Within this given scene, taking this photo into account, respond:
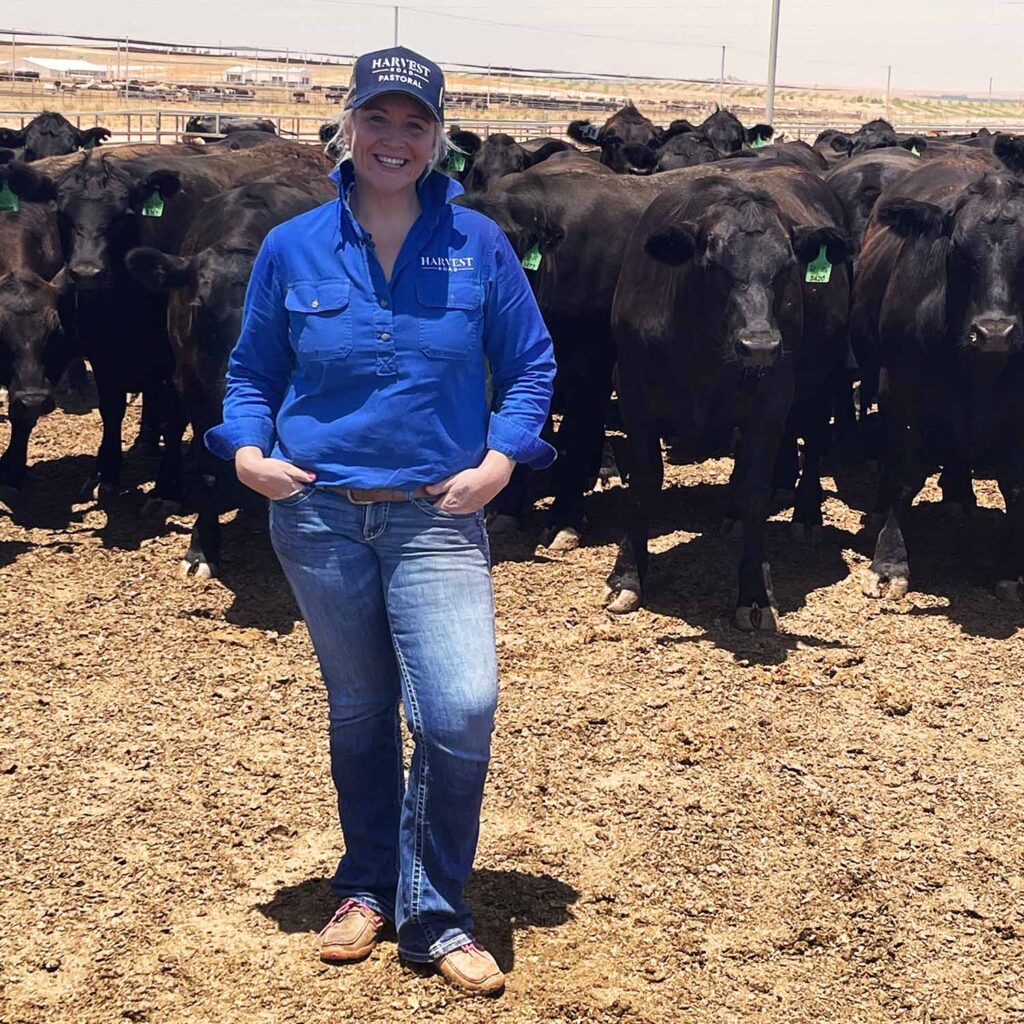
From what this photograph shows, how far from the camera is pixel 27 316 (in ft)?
27.8

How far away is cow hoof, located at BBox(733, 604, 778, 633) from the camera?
6957mm

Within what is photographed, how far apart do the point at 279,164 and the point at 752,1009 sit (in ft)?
26.2

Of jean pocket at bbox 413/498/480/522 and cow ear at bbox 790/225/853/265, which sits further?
cow ear at bbox 790/225/853/265

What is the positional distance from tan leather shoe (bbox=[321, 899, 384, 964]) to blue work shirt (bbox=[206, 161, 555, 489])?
125 centimetres

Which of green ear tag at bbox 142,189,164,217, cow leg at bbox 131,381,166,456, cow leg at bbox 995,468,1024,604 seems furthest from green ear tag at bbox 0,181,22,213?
cow leg at bbox 995,468,1024,604

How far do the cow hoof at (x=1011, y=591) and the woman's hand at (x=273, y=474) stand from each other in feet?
16.1

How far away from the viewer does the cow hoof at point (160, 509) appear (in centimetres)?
859

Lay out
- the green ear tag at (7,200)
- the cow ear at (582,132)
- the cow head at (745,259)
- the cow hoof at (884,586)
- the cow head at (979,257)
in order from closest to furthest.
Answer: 1. the cow head at (745,259)
2. the cow head at (979,257)
3. the cow hoof at (884,586)
4. the green ear tag at (7,200)
5. the cow ear at (582,132)

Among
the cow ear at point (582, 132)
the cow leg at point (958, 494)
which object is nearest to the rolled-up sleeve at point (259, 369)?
the cow leg at point (958, 494)

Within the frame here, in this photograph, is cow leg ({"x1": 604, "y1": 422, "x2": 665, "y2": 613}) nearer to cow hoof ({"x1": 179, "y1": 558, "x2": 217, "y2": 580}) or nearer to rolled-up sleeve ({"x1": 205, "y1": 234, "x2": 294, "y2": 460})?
cow hoof ({"x1": 179, "y1": 558, "x2": 217, "y2": 580})

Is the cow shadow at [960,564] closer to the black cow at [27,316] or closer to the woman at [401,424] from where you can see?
the woman at [401,424]

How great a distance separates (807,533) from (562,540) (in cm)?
144

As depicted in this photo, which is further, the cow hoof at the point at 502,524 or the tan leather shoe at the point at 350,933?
the cow hoof at the point at 502,524

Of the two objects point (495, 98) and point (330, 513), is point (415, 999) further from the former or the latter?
point (495, 98)
